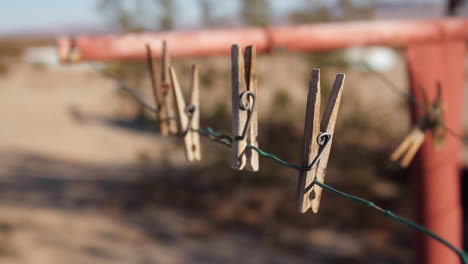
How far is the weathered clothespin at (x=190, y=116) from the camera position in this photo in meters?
1.24

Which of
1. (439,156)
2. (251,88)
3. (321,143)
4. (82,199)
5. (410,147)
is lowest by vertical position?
(82,199)

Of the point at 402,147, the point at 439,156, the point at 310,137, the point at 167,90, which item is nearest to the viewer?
the point at 310,137

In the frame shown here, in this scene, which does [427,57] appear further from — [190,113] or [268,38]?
[190,113]

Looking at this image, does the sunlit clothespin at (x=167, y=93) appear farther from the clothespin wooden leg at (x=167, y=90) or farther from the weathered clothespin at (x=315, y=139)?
the weathered clothespin at (x=315, y=139)

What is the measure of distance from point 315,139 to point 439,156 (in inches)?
52.6

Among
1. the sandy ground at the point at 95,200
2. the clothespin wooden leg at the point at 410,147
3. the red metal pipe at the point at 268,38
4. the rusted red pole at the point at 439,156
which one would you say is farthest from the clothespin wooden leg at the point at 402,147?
the sandy ground at the point at 95,200

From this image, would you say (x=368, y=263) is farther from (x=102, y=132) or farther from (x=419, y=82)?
(x=102, y=132)

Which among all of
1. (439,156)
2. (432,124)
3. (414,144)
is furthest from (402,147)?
(439,156)

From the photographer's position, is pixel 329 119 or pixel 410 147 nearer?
pixel 329 119

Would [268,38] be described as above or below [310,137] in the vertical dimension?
above

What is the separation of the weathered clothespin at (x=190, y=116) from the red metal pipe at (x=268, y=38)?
0.65 metres

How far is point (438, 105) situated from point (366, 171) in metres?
4.11

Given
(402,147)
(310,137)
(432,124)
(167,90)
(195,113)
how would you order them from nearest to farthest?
(310,137)
(195,113)
(167,90)
(402,147)
(432,124)

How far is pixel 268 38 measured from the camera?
2039 mm
